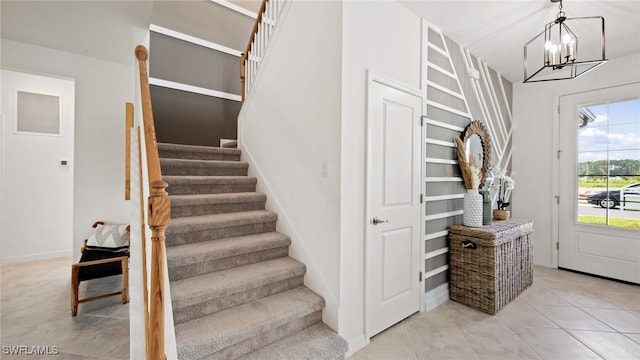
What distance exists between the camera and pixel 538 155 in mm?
3969

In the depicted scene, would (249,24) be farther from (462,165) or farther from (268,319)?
(268,319)

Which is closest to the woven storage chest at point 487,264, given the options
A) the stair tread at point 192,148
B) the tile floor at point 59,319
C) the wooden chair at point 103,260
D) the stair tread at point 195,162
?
the stair tread at point 195,162

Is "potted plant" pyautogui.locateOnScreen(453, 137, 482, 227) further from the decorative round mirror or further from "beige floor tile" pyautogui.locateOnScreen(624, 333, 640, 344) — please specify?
"beige floor tile" pyautogui.locateOnScreen(624, 333, 640, 344)

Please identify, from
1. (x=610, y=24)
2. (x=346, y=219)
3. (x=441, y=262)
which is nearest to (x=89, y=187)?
(x=346, y=219)

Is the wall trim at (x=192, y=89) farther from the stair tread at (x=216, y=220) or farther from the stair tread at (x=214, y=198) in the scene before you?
the stair tread at (x=216, y=220)

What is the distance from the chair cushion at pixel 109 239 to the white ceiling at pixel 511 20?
397 cm

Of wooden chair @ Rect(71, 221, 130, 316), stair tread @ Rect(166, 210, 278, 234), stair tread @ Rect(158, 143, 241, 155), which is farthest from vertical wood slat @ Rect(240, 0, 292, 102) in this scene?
wooden chair @ Rect(71, 221, 130, 316)

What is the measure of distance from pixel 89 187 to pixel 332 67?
380cm

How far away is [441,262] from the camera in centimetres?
284

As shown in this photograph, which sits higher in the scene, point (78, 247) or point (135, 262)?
point (135, 262)

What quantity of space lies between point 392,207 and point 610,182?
128 inches

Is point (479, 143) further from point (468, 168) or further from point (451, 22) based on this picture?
point (451, 22)

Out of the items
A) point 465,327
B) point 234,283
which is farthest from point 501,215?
point 234,283

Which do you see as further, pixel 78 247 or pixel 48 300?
pixel 78 247
